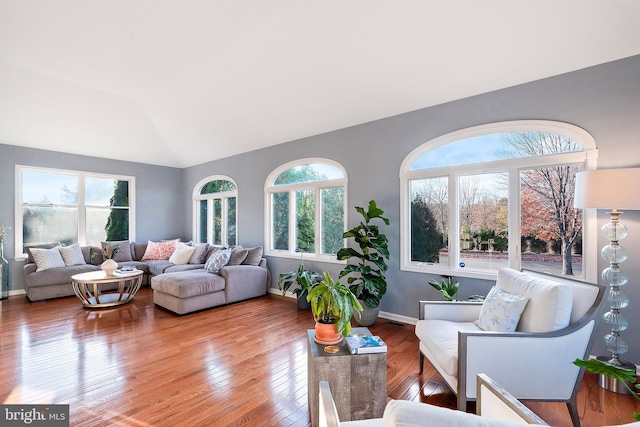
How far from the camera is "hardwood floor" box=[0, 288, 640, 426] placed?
6.64 feet

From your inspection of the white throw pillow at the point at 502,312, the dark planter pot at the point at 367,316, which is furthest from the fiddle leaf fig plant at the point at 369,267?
the white throw pillow at the point at 502,312

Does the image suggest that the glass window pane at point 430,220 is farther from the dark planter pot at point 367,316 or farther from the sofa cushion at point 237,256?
the sofa cushion at point 237,256

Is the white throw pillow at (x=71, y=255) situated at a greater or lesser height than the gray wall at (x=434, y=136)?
lesser

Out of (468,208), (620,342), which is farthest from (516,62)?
(620,342)

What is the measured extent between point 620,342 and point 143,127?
7434mm

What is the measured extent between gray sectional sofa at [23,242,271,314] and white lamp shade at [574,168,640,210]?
4332mm

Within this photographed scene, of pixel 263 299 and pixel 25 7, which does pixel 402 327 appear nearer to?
pixel 263 299

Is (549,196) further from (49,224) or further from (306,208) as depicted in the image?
(49,224)

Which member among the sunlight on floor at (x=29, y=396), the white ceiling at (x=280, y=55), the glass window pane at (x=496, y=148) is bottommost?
the sunlight on floor at (x=29, y=396)

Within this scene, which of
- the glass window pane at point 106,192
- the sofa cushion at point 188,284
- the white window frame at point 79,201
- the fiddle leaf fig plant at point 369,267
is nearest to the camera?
the fiddle leaf fig plant at point 369,267

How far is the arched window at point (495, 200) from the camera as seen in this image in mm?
2926

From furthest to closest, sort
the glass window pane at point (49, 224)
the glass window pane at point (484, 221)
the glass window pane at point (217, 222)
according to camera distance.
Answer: the glass window pane at point (217, 222)
the glass window pane at point (49, 224)
the glass window pane at point (484, 221)

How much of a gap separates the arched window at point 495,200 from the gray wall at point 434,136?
12 cm

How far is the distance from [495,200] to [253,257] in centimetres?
382
